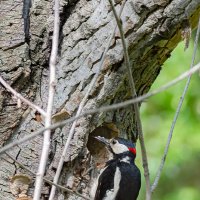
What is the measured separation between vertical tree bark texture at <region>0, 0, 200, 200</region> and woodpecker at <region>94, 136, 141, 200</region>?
43cm

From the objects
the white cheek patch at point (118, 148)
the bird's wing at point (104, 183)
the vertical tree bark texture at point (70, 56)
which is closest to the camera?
the vertical tree bark texture at point (70, 56)

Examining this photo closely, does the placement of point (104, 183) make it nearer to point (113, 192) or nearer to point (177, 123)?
point (113, 192)

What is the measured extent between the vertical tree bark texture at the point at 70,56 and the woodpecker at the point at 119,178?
432mm

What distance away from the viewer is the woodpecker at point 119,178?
3.84 m

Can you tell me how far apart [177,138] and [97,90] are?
2631mm

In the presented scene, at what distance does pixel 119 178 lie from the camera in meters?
3.93

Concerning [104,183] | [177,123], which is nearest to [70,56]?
[104,183]

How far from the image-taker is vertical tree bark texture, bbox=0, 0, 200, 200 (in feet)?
10.6

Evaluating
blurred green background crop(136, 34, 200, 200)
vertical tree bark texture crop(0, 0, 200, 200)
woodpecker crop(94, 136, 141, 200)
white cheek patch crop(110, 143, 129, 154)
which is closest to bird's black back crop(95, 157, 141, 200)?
woodpecker crop(94, 136, 141, 200)

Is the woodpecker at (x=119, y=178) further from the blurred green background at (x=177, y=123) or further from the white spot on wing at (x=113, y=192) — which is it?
the blurred green background at (x=177, y=123)

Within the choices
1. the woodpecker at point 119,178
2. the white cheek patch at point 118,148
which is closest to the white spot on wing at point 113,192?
the woodpecker at point 119,178

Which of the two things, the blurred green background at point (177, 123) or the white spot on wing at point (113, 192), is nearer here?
the white spot on wing at point (113, 192)

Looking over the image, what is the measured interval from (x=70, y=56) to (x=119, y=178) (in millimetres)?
905

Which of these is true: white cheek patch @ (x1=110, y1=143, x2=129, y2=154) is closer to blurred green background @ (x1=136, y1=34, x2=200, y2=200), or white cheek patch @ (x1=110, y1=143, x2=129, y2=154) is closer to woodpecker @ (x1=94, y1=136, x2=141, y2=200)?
woodpecker @ (x1=94, y1=136, x2=141, y2=200)
